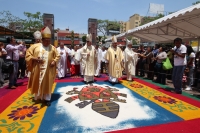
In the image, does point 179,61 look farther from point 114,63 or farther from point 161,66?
point 114,63

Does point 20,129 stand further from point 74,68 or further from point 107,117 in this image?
point 74,68

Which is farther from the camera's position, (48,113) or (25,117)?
(48,113)

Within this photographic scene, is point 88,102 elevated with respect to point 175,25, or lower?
lower

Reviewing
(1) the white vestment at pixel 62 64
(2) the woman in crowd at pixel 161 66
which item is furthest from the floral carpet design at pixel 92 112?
(1) the white vestment at pixel 62 64

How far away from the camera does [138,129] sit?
267cm

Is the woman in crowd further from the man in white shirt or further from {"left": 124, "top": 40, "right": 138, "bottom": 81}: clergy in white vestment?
the man in white shirt

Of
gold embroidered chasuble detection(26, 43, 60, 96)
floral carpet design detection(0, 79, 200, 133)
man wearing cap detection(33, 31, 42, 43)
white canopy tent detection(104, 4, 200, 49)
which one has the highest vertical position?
white canopy tent detection(104, 4, 200, 49)

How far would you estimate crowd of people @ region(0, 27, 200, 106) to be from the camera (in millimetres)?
3775

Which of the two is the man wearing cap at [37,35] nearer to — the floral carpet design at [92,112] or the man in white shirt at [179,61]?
the floral carpet design at [92,112]

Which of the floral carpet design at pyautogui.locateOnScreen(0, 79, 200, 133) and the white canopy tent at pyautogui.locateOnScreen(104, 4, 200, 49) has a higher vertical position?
the white canopy tent at pyautogui.locateOnScreen(104, 4, 200, 49)

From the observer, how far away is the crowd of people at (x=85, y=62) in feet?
12.4

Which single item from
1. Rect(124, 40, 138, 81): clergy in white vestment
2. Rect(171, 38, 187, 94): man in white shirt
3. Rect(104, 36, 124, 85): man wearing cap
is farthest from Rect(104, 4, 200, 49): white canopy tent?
Rect(104, 36, 124, 85): man wearing cap

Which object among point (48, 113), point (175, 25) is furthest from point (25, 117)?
point (175, 25)

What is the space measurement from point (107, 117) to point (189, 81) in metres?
4.58
